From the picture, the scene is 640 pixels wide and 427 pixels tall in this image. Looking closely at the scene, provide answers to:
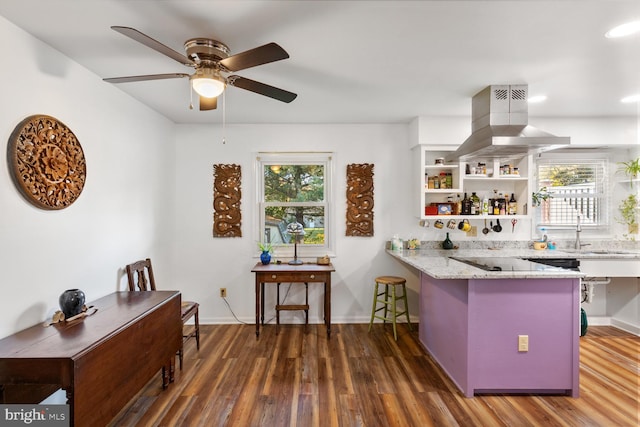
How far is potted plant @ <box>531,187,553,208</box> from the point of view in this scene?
3.93 meters

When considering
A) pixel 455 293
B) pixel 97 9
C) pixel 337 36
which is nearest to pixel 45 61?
pixel 97 9

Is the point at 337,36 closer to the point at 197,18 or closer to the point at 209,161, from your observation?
the point at 197,18

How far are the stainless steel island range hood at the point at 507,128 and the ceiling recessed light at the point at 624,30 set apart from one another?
784 millimetres

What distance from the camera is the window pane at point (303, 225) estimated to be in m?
4.04

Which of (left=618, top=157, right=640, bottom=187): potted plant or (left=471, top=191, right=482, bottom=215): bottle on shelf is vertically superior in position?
(left=618, top=157, right=640, bottom=187): potted plant

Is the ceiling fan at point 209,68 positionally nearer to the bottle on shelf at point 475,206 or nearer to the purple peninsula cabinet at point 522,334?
the purple peninsula cabinet at point 522,334

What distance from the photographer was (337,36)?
77.5 inches

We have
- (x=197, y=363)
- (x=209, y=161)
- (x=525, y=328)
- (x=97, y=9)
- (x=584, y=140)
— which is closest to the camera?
(x=97, y=9)

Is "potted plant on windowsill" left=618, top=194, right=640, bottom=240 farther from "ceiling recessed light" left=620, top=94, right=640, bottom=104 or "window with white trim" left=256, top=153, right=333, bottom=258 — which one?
"window with white trim" left=256, top=153, right=333, bottom=258

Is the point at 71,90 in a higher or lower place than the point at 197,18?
lower

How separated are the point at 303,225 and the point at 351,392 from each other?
208cm

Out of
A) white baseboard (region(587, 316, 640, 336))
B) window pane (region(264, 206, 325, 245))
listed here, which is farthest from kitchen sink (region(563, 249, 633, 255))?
window pane (region(264, 206, 325, 245))

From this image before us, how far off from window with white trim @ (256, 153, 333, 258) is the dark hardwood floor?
1197 mm

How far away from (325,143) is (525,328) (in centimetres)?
274
